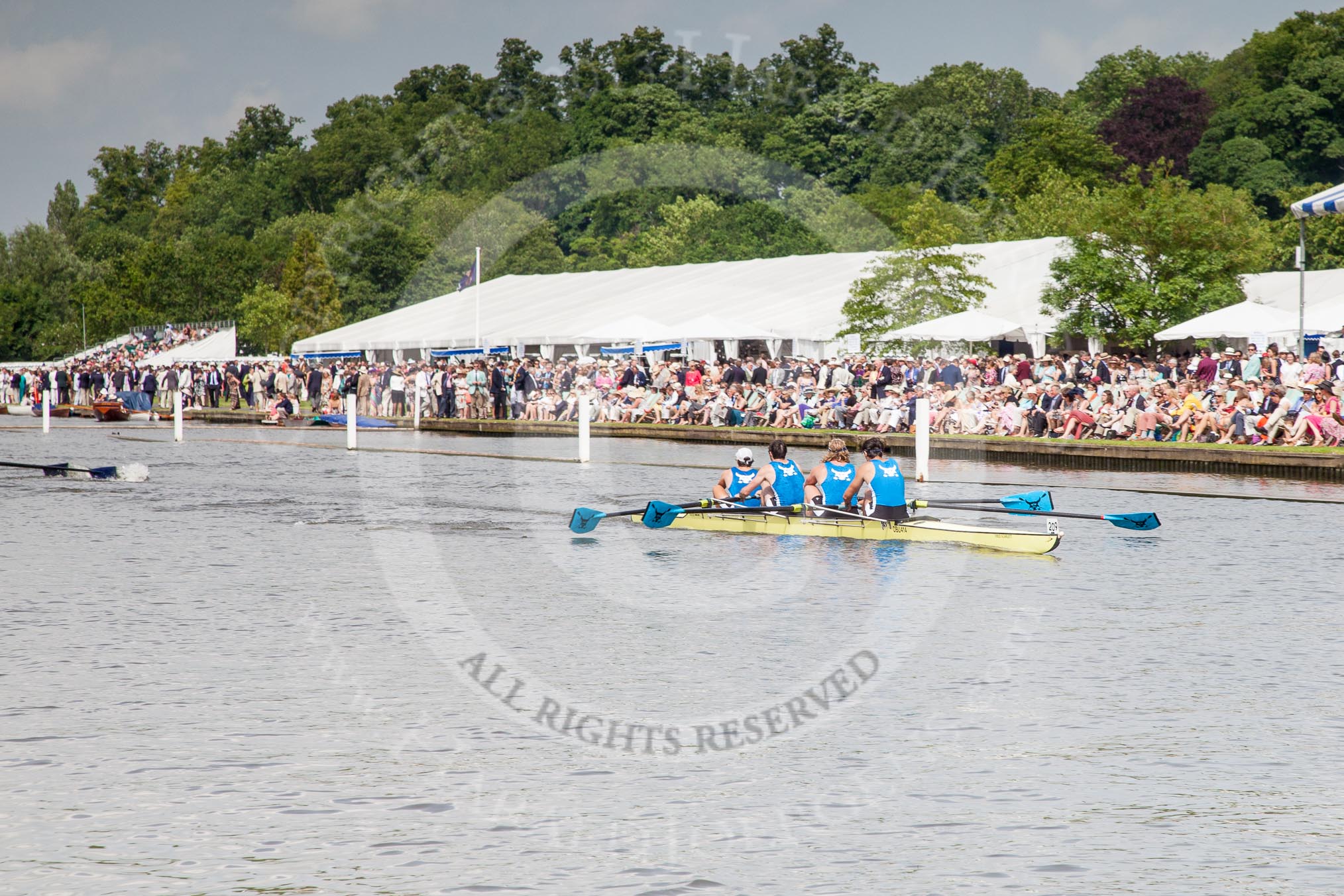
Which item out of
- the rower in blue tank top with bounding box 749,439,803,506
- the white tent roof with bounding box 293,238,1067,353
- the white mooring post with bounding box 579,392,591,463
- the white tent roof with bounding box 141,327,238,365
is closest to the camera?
the rower in blue tank top with bounding box 749,439,803,506

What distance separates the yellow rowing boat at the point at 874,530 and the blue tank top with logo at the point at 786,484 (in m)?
0.37

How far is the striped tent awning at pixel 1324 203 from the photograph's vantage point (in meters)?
27.6

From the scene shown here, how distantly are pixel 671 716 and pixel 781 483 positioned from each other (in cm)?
1033

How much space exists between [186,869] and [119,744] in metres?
2.41

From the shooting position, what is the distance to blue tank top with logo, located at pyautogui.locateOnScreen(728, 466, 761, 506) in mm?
20000

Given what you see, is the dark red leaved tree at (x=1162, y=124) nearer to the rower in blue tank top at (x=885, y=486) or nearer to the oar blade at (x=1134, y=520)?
the oar blade at (x=1134, y=520)

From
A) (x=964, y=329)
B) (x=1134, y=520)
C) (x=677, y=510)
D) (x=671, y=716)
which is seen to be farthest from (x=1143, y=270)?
(x=671, y=716)

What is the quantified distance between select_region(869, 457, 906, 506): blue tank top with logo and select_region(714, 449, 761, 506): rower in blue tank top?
186 cm

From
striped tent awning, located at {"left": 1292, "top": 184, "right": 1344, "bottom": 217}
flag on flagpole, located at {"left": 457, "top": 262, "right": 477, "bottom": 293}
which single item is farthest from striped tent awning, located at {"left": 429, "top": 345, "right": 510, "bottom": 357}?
striped tent awning, located at {"left": 1292, "top": 184, "right": 1344, "bottom": 217}

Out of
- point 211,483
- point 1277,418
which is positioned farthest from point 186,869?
point 1277,418

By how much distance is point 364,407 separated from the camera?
54500mm

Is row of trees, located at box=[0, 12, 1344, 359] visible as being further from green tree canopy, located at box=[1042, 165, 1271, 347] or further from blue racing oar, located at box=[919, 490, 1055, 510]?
blue racing oar, located at box=[919, 490, 1055, 510]

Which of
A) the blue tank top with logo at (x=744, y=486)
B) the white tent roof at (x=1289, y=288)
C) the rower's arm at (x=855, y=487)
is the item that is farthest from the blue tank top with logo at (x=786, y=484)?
the white tent roof at (x=1289, y=288)

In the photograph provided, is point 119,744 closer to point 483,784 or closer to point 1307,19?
point 483,784
